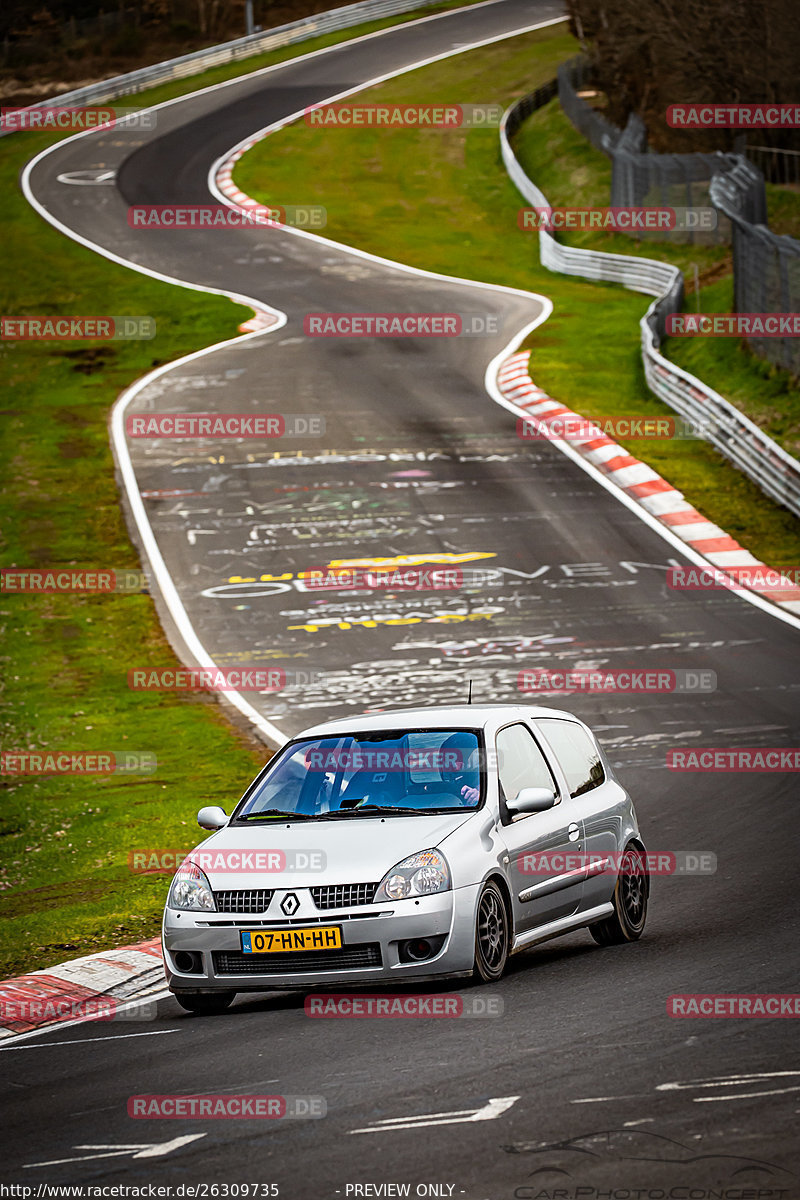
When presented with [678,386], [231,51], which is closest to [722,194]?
[678,386]

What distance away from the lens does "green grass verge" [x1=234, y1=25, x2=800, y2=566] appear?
2906 cm

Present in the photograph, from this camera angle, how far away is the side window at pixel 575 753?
411 inches

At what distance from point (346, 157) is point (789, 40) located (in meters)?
20.6

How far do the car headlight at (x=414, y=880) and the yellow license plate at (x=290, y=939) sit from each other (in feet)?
0.96

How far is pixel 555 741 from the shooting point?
10.5 m

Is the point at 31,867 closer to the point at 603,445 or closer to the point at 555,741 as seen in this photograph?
the point at 555,741

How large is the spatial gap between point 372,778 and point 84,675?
12331mm

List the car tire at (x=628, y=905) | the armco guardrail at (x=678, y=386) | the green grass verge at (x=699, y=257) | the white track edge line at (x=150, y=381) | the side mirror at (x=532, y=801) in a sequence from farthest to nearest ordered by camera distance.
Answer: the green grass verge at (x=699, y=257) → the armco guardrail at (x=678, y=386) → the white track edge line at (x=150, y=381) → the car tire at (x=628, y=905) → the side mirror at (x=532, y=801)

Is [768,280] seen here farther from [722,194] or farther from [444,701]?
[444,701]

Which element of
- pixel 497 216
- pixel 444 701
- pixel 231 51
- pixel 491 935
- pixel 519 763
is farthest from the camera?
pixel 231 51

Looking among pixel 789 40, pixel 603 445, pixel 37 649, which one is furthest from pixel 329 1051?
pixel 789 40

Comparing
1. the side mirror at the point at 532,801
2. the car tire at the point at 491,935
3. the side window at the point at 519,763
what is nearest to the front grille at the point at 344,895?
the car tire at the point at 491,935

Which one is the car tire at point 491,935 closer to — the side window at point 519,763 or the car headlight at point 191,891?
the side window at point 519,763

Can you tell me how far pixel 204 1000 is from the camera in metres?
9.14
